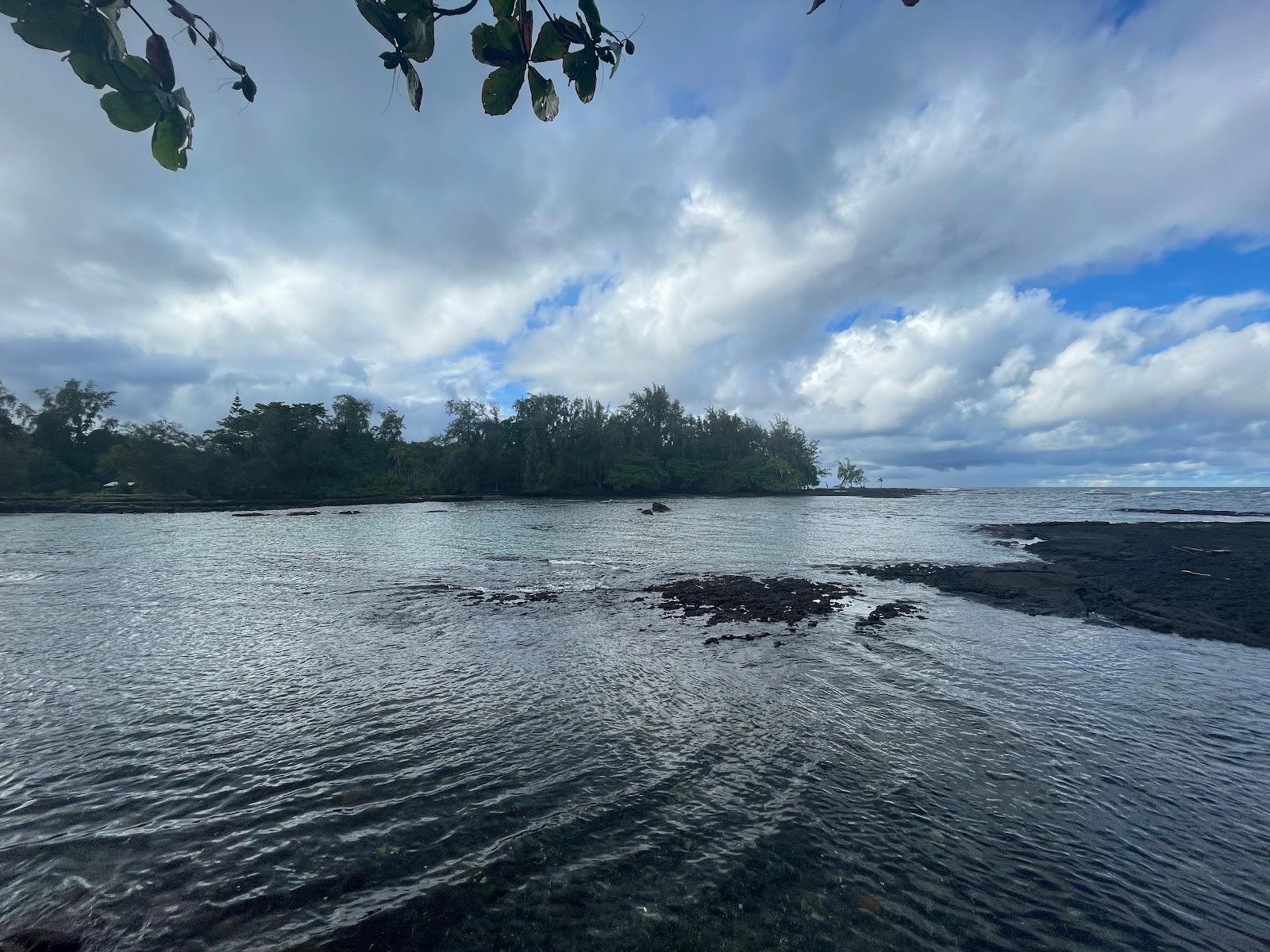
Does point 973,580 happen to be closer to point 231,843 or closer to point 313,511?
point 231,843

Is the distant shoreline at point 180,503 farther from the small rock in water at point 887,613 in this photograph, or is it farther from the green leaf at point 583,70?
the green leaf at point 583,70

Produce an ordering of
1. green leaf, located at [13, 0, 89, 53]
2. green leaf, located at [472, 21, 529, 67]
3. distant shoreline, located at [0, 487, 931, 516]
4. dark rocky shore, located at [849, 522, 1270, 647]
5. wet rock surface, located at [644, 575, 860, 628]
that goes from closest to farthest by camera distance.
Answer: green leaf, located at [13, 0, 89, 53]
green leaf, located at [472, 21, 529, 67]
dark rocky shore, located at [849, 522, 1270, 647]
wet rock surface, located at [644, 575, 860, 628]
distant shoreline, located at [0, 487, 931, 516]

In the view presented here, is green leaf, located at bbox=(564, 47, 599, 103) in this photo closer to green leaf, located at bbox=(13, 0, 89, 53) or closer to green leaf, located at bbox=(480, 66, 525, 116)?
green leaf, located at bbox=(480, 66, 525, 116)

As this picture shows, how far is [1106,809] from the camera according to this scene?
599 cm

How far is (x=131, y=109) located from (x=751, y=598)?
59.0ft

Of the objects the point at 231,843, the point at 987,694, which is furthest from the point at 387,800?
the point at 987,694

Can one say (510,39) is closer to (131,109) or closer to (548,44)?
(548,44)

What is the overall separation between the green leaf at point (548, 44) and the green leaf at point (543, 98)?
0.11 m

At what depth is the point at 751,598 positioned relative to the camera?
18016 millimetres

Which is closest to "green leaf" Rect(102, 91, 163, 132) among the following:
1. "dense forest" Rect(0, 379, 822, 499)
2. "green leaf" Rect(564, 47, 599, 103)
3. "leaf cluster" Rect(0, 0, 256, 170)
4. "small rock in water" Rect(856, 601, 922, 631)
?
"leaf cluster" Rect(0, 0, 256, 170)

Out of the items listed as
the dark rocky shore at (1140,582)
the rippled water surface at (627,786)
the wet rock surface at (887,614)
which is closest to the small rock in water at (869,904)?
the rippled water surface at (627,786)

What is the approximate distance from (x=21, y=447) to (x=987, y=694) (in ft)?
461

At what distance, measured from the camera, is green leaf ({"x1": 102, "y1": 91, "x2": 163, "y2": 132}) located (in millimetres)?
1797

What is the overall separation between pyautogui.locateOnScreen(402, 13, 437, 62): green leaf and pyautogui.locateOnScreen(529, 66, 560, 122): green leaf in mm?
419
